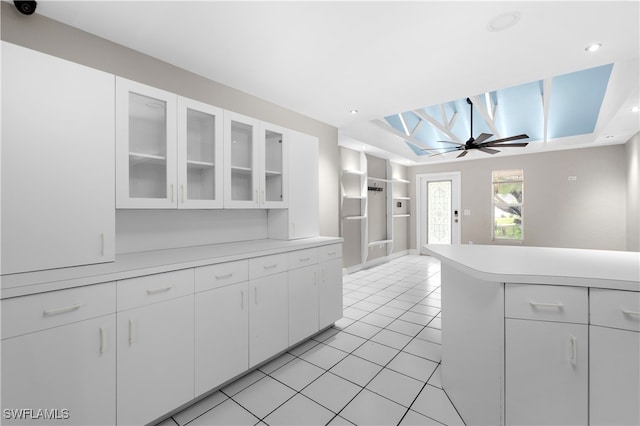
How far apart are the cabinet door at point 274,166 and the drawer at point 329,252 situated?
61 cm

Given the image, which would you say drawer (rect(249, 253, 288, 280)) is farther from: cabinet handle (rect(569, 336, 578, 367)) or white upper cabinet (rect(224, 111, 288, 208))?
cabinet handle (rect(569, 336, 578, 367))

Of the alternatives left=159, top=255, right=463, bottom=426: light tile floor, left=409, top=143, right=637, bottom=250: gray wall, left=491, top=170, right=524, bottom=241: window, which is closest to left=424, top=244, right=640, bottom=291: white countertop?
left=159, top=255, right=463, bottom=426: light tile floor

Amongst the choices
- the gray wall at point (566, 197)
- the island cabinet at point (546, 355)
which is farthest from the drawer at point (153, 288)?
the gray wall at point (566, 197)

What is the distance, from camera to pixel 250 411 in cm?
173

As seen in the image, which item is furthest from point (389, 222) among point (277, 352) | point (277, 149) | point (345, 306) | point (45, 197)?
point (45, 197)

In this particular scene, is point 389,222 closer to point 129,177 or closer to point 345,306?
point 345,306

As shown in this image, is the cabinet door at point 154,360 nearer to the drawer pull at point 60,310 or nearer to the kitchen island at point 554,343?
the drawer pull at point 60,310

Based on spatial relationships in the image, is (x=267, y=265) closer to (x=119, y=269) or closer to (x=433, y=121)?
(x=119, y=269)

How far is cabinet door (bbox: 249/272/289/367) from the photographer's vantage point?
2.07m

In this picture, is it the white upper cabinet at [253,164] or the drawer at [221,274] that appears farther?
the white upper cabinet at [253,164]

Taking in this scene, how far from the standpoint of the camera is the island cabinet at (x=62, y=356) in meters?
1.16

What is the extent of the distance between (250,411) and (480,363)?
1439 mm
